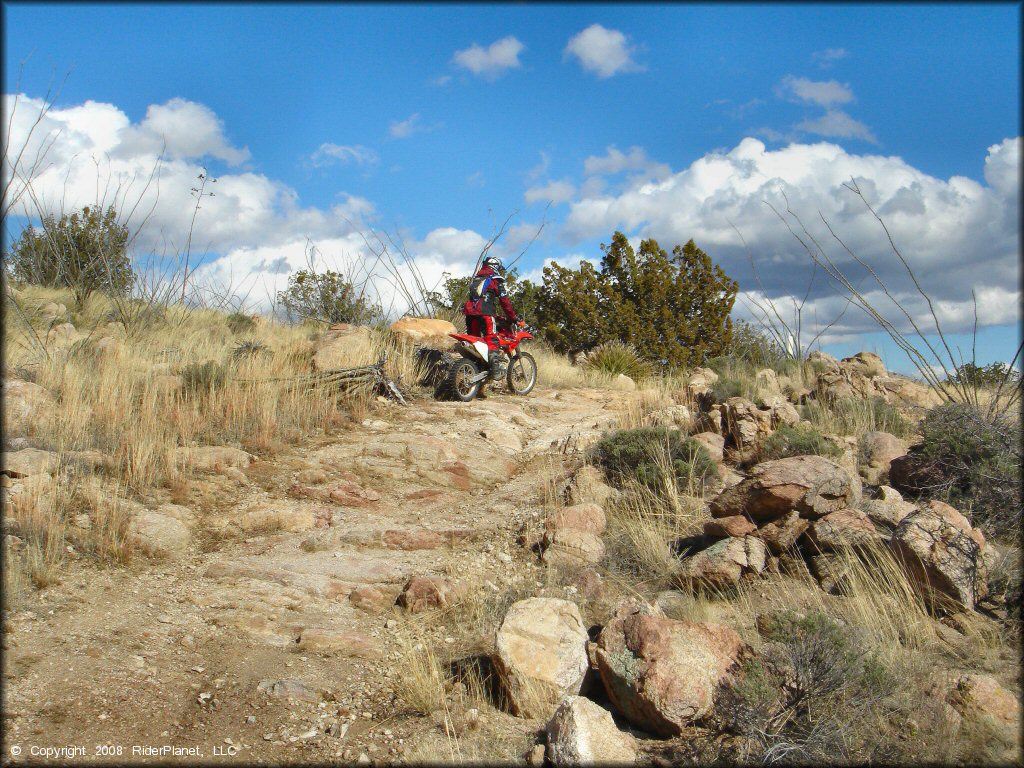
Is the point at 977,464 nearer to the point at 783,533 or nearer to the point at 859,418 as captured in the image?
the point at 783,533

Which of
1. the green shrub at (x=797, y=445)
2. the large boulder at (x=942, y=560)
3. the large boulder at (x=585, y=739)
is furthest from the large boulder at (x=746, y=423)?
the large boulder at (x=585, y=739)

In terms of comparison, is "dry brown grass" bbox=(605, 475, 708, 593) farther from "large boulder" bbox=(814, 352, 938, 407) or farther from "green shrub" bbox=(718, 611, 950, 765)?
"large boulder" bbox=(814, 352, 938, 407)

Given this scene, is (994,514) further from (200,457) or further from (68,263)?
(68,263)

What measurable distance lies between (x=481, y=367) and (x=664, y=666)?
872 cm

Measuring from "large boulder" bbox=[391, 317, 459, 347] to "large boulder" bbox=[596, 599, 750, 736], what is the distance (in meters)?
9.98

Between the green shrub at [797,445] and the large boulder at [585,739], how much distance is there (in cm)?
463

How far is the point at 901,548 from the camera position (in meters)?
4.89

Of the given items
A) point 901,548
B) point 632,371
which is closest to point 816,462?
point 901,548

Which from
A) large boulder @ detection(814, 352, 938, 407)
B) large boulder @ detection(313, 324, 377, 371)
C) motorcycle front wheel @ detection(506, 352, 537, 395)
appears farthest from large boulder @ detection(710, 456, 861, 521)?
motorcycle front wheel @ detection(506, 352, 537, 395)

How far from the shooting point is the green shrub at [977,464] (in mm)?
5734

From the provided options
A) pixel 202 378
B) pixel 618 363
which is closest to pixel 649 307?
pixel 618 363

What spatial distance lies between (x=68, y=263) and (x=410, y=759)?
Answer: 15.7m

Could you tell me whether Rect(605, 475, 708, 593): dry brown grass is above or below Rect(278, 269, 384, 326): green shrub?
below

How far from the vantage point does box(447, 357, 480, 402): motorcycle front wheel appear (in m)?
Result: 11.6
